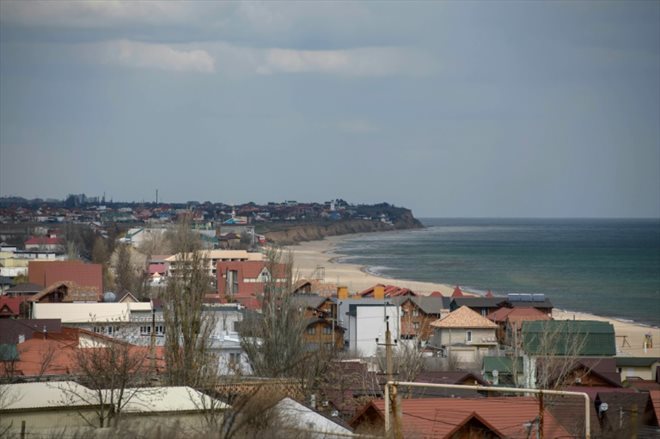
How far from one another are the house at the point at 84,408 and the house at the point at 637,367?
2045cm

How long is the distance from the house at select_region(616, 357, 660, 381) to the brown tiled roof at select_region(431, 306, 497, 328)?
31.8 ft

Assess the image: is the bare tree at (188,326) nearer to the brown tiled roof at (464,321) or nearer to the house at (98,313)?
the house at (98,313)

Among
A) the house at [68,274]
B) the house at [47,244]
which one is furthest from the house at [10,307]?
the house at [47,244]

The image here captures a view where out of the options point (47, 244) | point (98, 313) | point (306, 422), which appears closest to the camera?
point (306, 422)

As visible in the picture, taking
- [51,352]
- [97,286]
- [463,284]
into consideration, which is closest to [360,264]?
[463,284]

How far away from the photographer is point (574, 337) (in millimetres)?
36562

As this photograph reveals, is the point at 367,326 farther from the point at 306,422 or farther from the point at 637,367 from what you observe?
the point at 306,422

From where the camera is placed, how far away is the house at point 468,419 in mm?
17234

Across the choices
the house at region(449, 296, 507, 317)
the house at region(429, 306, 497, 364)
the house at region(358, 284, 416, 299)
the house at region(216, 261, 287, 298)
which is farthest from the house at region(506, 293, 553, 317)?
the house at region(216, 261, 287, 298)

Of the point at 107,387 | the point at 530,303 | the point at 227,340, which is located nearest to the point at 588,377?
the point at 227,340

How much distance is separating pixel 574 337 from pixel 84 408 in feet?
74.4

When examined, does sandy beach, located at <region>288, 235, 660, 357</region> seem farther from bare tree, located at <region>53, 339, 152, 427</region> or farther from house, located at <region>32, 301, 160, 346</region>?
bare tree, located at <region>53, 339, 152, 427</region>

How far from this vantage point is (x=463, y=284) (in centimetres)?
8994

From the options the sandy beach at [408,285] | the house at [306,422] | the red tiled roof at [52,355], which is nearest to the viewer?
the house at [306,422]
